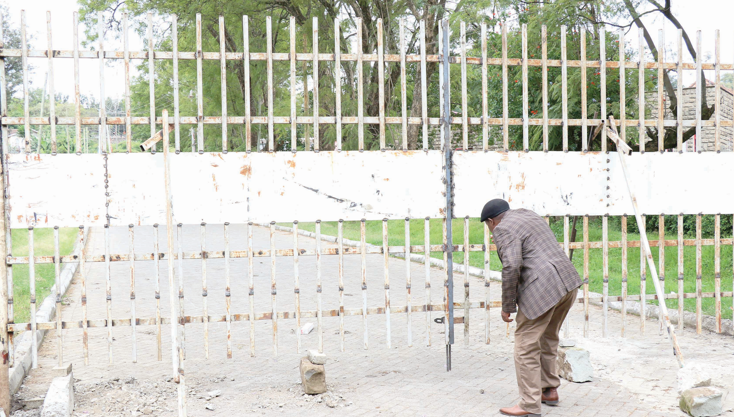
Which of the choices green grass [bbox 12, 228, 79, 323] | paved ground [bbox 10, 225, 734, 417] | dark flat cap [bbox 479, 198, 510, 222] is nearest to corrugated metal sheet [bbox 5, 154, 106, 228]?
paved ground [bbox 10, 225, 734, 417]

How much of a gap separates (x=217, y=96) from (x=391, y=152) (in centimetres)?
1169

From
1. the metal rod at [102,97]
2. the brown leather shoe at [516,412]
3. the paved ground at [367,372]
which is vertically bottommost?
the paved ground at [367,372]

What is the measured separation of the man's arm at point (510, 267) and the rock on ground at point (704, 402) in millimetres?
1366

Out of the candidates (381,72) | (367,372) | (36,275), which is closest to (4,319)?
(367,372)

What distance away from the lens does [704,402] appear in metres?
4.40

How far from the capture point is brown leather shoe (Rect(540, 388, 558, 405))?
479 cm

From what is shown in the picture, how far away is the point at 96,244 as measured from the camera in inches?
698

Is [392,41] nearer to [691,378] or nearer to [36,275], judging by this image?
[36,275]

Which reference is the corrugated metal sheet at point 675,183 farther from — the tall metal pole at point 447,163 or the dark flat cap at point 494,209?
the dark flat cap at point 494,209

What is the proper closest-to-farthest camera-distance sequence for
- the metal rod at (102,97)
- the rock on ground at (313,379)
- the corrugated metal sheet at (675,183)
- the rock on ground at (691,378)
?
the rock on ground at (691,378) → the metal rod at (102,97) → the rock on ground at (313,379) → the corrugated metal sheet at (675,183)

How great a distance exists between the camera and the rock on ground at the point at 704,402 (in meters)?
4.42

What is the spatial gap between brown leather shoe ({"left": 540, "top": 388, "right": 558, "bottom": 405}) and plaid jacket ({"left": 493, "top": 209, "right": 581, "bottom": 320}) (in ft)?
2.38

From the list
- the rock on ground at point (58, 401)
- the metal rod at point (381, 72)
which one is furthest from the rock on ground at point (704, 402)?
the rock on ground at point (58, 401)

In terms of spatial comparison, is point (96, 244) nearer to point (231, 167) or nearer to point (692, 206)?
point (231, 167)
